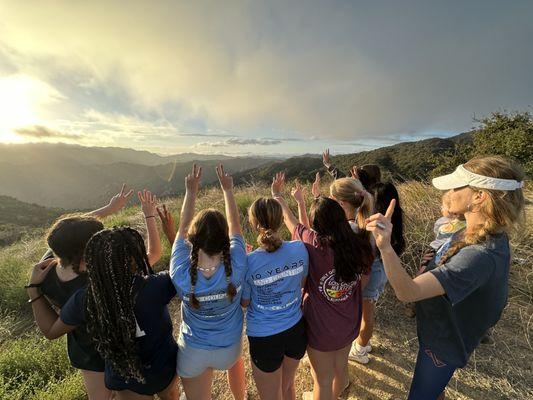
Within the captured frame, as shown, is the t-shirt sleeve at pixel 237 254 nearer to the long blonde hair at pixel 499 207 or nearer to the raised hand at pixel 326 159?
the long blonde hair at pixel 499 207

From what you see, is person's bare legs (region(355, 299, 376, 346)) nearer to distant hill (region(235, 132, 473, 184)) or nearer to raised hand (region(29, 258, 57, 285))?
distant hill (region(235, 132, 473, 184))

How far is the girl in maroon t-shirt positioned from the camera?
1900 millimetres

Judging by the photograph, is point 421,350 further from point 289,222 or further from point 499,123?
point 499,123

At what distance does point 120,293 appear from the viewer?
1.52 m

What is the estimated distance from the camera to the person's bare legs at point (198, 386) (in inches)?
76.2

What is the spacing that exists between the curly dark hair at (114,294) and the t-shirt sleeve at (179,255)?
22 cm

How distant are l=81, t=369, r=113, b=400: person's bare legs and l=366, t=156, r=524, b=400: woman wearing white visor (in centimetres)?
209

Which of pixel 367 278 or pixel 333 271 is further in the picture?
pixel 367 278

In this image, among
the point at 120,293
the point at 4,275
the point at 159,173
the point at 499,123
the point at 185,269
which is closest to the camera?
the point at 120,293

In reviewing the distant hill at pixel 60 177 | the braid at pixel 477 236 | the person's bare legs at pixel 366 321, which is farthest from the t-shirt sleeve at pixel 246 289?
the distant hill at pixel 60 177

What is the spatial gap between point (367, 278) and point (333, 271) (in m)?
0.76

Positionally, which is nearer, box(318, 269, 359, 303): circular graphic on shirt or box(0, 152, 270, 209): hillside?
box(318, 269, 359, 303): circular graphic on shirt

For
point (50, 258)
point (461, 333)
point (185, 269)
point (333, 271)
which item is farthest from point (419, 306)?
point (50, 258)

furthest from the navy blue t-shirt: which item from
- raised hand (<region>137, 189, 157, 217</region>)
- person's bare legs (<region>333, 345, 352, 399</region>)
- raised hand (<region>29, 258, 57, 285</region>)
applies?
person's bare legs (<region>333, 345, 352, 399</region>)
